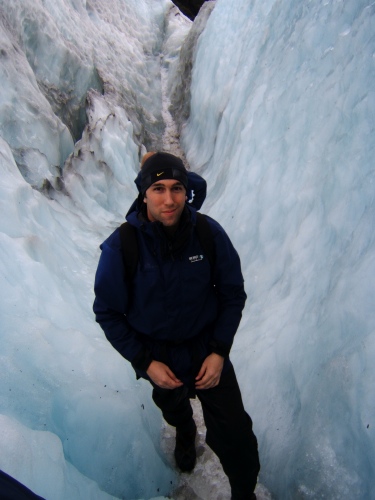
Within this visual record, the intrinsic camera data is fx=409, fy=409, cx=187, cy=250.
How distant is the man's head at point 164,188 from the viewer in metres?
1.57

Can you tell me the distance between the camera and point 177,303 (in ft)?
5.41

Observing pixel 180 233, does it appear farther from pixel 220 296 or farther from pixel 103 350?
pixel 103 350

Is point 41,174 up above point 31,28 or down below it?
below

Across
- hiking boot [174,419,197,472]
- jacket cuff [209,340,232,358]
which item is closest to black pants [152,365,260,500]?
jacket cuff [209,340,232,358]

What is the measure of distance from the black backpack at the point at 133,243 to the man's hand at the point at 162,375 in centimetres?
37

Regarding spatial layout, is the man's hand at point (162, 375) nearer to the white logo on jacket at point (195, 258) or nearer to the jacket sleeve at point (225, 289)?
the jacket sleeve at point (225, 289)

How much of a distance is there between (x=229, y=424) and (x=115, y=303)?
751 millimetres

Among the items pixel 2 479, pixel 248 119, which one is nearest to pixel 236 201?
pixel 248 119

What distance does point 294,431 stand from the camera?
217 centimetres

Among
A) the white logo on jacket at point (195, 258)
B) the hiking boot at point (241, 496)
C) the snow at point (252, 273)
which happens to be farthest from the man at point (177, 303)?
the snow at point (252, 273)

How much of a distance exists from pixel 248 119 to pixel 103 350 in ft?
10.4

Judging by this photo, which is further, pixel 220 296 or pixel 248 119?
pixel 248 119

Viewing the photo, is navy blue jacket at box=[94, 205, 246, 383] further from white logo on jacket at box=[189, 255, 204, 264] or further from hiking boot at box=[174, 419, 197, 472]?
hiking boot at box=[174, 419, 197, 472]

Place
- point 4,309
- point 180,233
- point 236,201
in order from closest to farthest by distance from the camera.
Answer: point 180,233
point 4,309
point 236,201
